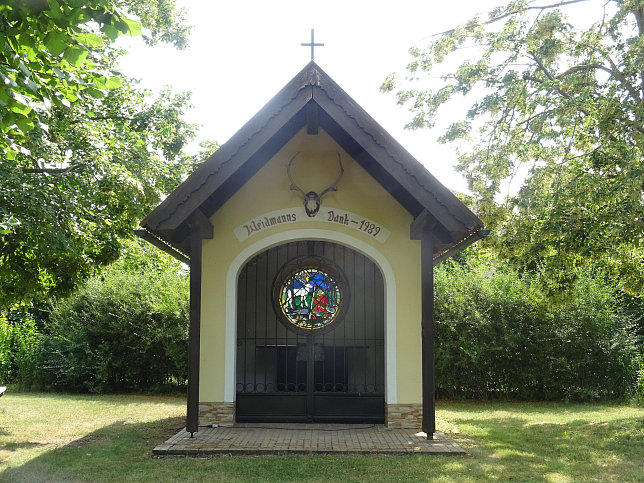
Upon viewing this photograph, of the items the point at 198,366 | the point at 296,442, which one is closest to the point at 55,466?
the point at 198,366

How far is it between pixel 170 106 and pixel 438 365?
8.57 meters

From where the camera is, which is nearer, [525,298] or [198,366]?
[198,366]

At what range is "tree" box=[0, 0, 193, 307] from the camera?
4371mm

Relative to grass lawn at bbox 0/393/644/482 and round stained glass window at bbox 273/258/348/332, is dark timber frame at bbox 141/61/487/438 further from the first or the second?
round stained glass window at bbox 273/258/348/332

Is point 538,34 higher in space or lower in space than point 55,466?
higher

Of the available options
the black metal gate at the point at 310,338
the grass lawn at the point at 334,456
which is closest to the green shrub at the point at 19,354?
the grass lawn at the point at 334,456

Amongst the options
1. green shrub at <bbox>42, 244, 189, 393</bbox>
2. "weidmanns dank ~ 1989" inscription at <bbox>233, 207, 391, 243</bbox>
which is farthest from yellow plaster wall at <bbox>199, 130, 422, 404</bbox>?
green shrub at <bbox>42, 244, 189, 393</bbox>

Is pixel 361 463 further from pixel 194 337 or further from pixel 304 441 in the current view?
pixel 194 337

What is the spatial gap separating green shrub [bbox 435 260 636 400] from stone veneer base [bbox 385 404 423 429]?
17.2 ft

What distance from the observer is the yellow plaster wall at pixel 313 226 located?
8.75 meters

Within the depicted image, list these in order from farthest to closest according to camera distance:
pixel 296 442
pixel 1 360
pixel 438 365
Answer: pixel 1 360 → pixel 438 365 → pixel 296 442

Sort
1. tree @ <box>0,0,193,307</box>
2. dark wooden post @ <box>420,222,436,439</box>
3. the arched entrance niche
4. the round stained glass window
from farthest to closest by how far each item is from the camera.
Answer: the round stained glass window < the arched entrance niche < dark wooden post @ <box>420,222,436,439</box> < tree @ <box>0,0,193,307</box>

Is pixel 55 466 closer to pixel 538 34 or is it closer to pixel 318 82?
pixel 318 82

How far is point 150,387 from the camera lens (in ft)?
50.5
